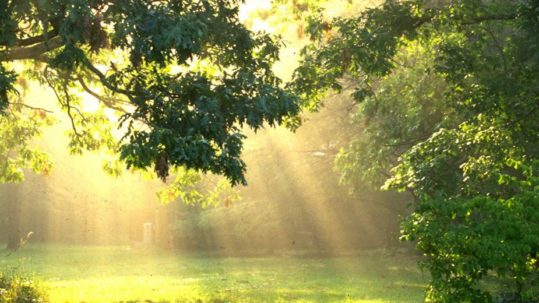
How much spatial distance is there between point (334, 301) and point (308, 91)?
22.2ft

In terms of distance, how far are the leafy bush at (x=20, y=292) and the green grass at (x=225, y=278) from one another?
2.51 feet

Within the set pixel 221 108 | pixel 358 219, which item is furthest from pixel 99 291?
pixel 358 219

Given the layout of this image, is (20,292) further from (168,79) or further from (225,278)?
(225,278)

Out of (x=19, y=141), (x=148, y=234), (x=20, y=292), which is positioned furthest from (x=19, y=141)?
(x=148, y=234)

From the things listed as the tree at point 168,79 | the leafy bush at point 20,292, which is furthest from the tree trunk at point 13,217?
the tree at point 168,79

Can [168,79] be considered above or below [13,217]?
below

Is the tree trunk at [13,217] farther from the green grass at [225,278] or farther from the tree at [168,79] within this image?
the tree at [168,79]

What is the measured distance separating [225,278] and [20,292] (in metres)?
10.6

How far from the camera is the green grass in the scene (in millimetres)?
20531

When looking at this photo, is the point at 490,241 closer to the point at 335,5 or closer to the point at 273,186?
the point at 335,5

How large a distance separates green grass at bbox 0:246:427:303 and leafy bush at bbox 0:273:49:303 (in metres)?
0.77

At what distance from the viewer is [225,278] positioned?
2712cm

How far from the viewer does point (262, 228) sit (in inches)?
1695

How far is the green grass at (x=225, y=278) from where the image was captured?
20.5 m
